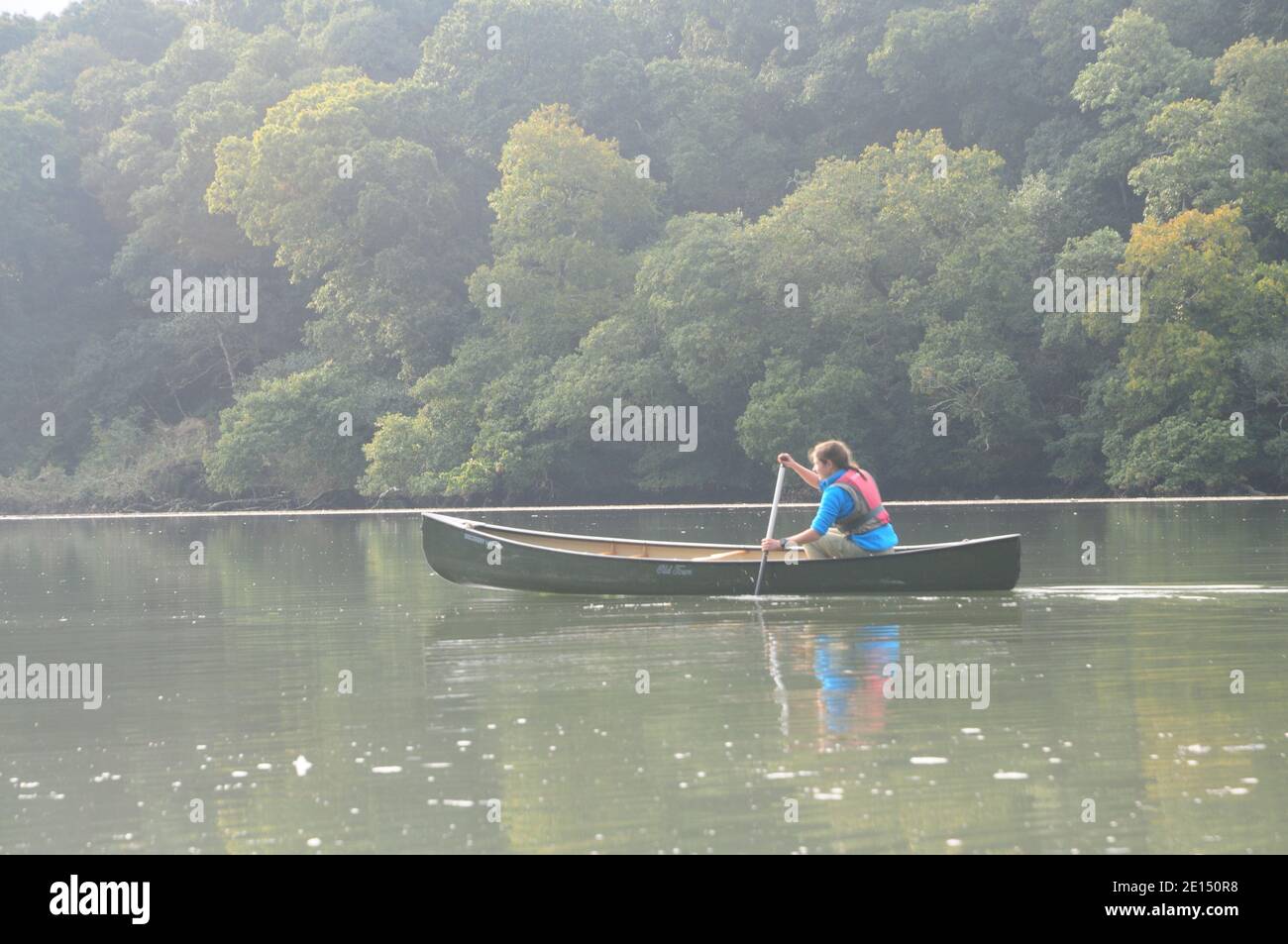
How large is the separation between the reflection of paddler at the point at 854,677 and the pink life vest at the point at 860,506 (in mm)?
2162

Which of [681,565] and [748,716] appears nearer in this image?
[748,716]

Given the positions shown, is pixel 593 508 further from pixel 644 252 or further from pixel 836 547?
pixel 836 547

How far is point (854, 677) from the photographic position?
11492 millimetres

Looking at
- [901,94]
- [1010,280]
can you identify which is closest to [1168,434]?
[1010,280]

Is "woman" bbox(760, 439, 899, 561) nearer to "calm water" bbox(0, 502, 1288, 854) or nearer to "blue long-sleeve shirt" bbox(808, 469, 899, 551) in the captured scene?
"blue long-sleeve shirt" bbox(808, 469, 899, 551)

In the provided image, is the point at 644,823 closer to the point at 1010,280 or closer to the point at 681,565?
the point at 681,565

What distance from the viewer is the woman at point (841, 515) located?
1627cm

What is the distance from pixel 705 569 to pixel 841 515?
1.40 metres

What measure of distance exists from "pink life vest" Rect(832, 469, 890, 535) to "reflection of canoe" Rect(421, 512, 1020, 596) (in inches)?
17.5

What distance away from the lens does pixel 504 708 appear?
34.5 feet

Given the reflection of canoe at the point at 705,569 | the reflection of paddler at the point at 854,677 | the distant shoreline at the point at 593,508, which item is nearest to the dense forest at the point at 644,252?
the distant shoreline at the point at 593,508

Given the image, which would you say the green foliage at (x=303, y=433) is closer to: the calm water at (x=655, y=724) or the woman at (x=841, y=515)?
the calm water at (x=655, y=724)

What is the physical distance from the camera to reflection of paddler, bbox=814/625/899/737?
9.81 metres

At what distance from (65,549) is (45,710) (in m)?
19.6
